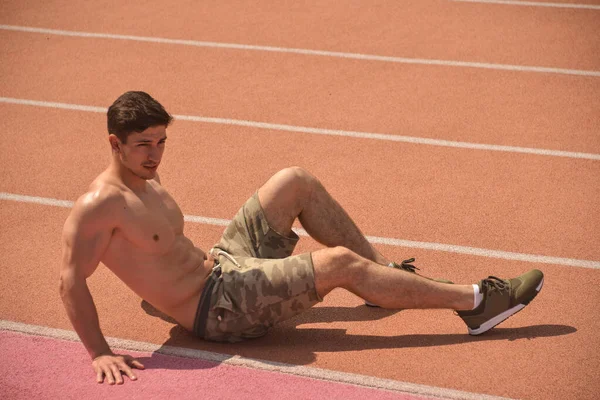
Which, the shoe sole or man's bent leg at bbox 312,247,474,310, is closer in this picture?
man's bent leg at bbox 312,247,474,310

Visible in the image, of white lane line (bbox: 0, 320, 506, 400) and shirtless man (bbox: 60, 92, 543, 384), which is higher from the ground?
shirtless man (bbox: 60, 92, 543, 384)

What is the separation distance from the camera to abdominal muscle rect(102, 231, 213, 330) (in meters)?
4.99

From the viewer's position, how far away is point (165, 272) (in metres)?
5.08

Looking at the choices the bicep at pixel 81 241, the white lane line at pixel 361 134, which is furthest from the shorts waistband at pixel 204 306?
the white lane line at pixel 361 134

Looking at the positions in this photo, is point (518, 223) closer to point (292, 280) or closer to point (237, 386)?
point (292, 280)

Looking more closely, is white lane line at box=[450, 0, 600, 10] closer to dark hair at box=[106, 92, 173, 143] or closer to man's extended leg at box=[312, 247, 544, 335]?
man's extended leg at box=[312, 247, 544, 335]

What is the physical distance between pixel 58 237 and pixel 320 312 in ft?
6.91

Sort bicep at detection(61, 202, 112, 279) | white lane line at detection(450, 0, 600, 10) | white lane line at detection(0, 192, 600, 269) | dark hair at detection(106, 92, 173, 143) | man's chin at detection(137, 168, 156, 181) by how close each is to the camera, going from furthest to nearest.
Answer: white lane line at detection(450, 0, 600, 10), white lane line at detection(0, 192, 600, 269), man's chin at detection(137, 168, 156, 181), dark hair at detection(106, 92, 173, 143), bicep at detection(61, 202, 112, 279)

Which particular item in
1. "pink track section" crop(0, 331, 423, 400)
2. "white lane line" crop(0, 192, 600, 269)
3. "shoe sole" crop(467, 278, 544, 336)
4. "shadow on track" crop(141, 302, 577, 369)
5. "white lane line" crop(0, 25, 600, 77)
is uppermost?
"white lane line" crop(0, 25, 600, 77)

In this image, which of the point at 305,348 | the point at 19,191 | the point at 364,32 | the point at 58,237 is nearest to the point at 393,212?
the point at 305,348

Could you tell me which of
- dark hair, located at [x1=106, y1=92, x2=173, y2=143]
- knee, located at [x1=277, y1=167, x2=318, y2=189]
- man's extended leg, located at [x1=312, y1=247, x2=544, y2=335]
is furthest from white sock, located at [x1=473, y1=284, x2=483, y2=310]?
dark hair, located at [x1=106, y1=92, x2=173, y2=143]

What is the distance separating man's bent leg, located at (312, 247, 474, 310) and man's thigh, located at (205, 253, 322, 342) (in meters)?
0.08

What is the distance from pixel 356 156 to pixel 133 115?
319 centimetres

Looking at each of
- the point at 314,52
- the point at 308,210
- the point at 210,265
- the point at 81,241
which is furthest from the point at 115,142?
the point at 314,52
